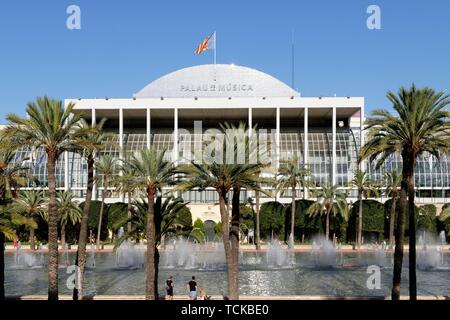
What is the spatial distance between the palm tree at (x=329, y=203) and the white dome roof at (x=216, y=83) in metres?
29.0

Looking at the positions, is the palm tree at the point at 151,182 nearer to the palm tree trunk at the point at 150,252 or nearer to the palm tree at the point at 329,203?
the palm tree trunk at the point at 150,252

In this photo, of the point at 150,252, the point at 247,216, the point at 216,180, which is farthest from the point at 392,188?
the point at 216,180

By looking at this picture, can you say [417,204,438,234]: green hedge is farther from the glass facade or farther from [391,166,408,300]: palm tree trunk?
[391,166,408,300]: palm tree trunk

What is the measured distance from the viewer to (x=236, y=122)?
88062 millimetres

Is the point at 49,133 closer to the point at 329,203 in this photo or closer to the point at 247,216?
the point at 329,203

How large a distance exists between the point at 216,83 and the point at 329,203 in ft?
109

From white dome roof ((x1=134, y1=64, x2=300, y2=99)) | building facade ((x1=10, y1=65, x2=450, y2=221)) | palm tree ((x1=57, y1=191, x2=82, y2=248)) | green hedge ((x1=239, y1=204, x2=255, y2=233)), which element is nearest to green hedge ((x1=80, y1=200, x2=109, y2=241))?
palm tree ((x1=57, y1=191, x2=82, y2=248))

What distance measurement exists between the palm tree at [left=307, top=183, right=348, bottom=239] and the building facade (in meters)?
12.5

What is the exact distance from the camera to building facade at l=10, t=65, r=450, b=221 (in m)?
77.5

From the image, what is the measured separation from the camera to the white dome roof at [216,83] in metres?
87.4

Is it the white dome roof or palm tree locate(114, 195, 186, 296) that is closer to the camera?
palm tree locate(114, 195, 186, 296)

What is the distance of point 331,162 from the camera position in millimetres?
80000

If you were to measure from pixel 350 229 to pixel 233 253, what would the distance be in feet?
146
